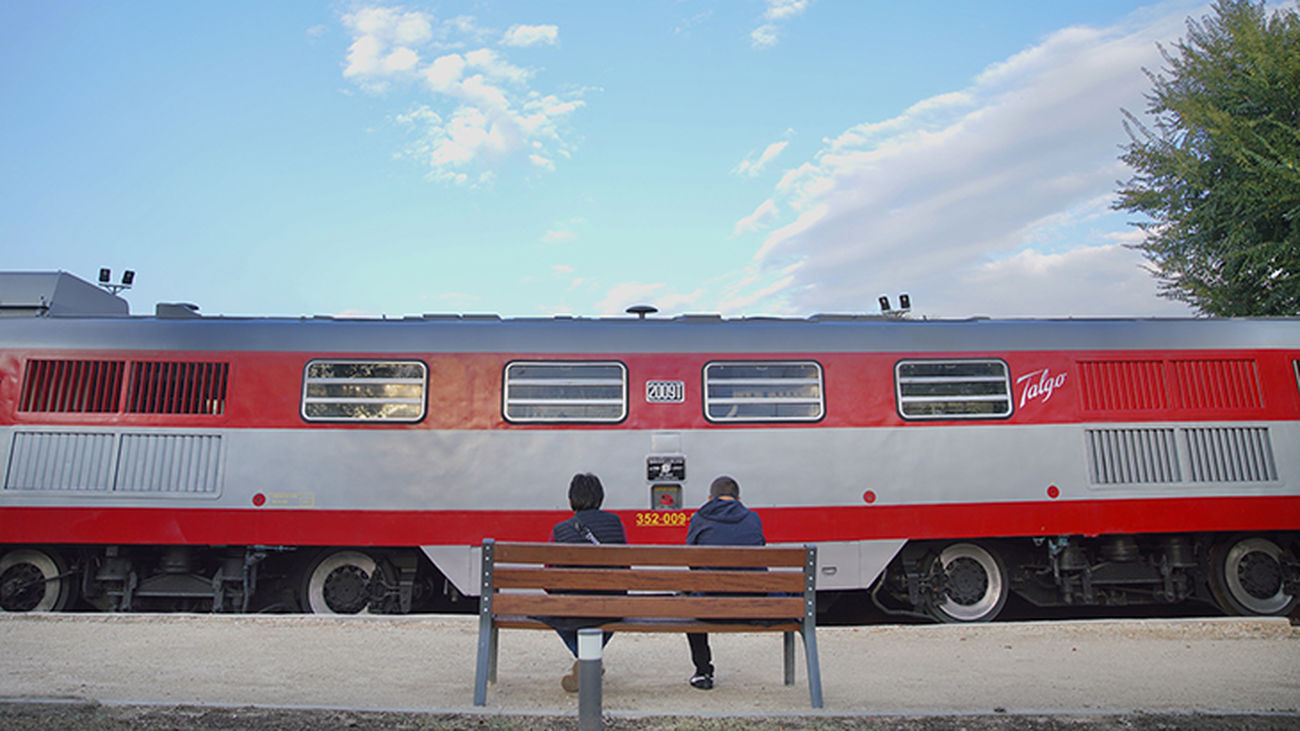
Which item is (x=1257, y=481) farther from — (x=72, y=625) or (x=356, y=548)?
(x=72, y=625)

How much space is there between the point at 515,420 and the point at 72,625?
4.09 meters

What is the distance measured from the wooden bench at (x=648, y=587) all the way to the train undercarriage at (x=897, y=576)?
4.17 meters

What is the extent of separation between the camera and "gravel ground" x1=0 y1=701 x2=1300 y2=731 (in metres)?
3.94

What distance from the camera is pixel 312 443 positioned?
8.05 metres

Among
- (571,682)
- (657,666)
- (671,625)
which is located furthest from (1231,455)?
(571,682)

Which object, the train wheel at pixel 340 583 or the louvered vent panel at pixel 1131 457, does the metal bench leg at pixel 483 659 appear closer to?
the train wheel at pixel 340 583

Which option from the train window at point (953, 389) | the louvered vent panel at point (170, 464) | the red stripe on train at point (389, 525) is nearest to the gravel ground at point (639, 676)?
the red stripe on train at point (389, 525)

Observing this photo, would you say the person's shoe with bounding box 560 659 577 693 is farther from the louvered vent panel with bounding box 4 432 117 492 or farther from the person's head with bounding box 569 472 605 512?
the louvered vent panel with bounding box 4 432 117 492

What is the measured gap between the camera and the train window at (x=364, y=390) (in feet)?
26.7

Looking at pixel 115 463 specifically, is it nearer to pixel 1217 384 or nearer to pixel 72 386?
pixel 72 386

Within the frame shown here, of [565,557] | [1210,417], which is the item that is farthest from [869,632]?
[1210,417]

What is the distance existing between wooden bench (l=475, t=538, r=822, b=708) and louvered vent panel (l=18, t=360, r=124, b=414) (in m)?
5.97

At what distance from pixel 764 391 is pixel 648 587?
419 cm

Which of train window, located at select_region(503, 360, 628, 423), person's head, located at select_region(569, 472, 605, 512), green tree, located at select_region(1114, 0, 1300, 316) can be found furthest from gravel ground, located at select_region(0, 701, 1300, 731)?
green tree, located at select_region(1114, 0, 1300, 316)
